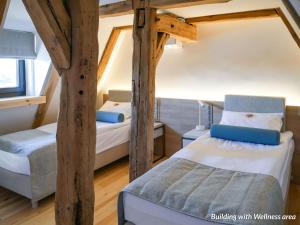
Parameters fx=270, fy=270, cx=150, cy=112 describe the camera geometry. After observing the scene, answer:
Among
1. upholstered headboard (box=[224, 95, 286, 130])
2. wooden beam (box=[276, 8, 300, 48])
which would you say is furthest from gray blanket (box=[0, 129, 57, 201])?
wooden beam (box=[276, 8, 300, 48])

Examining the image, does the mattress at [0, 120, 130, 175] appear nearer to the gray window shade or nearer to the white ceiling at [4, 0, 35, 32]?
the gray window shade

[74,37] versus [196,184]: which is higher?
[74,37]

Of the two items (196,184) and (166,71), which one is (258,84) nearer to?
(166,71)

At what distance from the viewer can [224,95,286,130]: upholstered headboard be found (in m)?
3.28

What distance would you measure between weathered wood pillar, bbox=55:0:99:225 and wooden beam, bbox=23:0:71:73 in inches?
1.7

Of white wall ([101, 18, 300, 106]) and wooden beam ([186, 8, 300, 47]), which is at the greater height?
wooden beam ([186, 8, 300, 47])

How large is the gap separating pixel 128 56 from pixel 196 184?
318cm

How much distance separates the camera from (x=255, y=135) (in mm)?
2828

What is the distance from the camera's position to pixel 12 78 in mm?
3752

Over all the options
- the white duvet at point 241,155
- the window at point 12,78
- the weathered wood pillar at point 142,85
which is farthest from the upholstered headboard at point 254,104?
the window at point 12,78

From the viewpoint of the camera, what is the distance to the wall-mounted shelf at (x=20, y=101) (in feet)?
11.0

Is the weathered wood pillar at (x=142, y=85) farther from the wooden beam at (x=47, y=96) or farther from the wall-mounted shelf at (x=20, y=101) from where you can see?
the wall-mounted shelf at (x=20, y=101)

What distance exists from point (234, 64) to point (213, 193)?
8.00 feet

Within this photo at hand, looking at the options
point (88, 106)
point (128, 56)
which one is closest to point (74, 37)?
point (88, 106)
